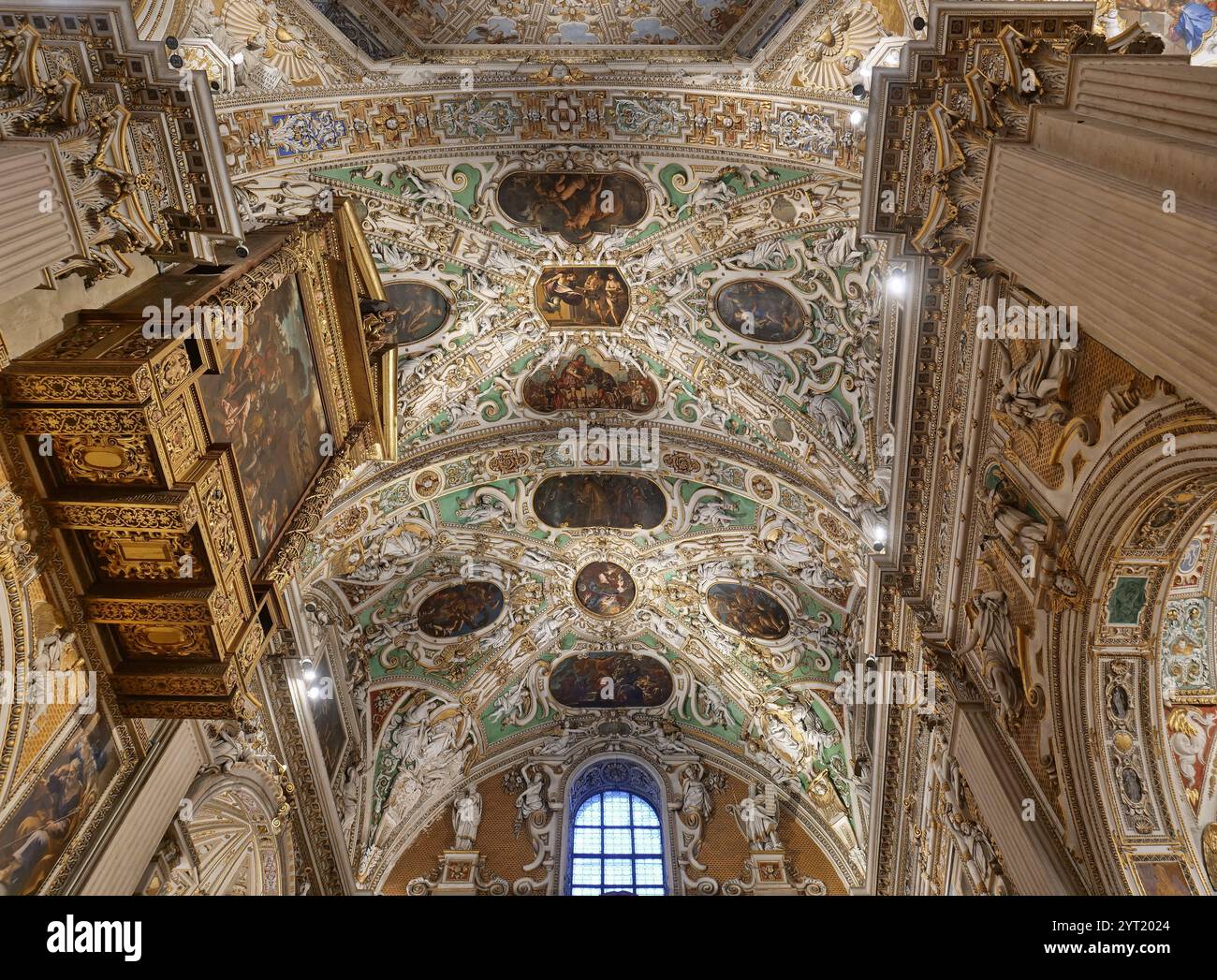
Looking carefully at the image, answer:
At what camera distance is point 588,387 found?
1503 centimetres

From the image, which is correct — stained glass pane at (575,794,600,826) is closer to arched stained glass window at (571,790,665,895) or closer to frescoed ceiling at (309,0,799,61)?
arched stained glass window at (571,790,665,895)

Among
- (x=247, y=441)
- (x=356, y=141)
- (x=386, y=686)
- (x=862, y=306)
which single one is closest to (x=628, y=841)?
(x=386, y=686)

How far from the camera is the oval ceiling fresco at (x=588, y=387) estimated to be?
14750mm

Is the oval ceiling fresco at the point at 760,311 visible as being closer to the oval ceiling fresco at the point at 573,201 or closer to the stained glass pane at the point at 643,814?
the oval ceiling fresco at the point at 573,201

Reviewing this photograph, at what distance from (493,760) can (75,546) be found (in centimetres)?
1330

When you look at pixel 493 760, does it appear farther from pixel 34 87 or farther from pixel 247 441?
pixel 34 87

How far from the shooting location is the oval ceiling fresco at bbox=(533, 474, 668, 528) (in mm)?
16391

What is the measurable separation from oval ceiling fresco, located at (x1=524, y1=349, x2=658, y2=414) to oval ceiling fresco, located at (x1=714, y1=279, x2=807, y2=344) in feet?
6.47

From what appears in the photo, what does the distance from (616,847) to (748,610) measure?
612cm

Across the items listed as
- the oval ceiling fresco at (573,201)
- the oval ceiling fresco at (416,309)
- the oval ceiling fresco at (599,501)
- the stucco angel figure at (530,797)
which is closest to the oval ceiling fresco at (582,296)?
the oval ceiling fresco at (573,201)

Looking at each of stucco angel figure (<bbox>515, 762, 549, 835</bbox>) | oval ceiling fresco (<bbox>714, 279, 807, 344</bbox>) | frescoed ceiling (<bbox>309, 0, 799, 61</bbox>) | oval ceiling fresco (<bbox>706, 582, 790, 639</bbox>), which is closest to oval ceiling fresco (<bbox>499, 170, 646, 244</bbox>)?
frescoed ceiling (<bbox>309, 0, 799, 61</bbox>)

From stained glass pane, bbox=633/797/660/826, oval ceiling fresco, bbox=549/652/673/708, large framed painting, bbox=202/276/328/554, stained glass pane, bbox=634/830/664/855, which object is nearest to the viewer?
large framed painting, bbox=202/276/328/554

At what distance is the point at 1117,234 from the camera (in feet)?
17.2

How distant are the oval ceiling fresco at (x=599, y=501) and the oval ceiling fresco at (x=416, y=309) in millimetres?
4075
